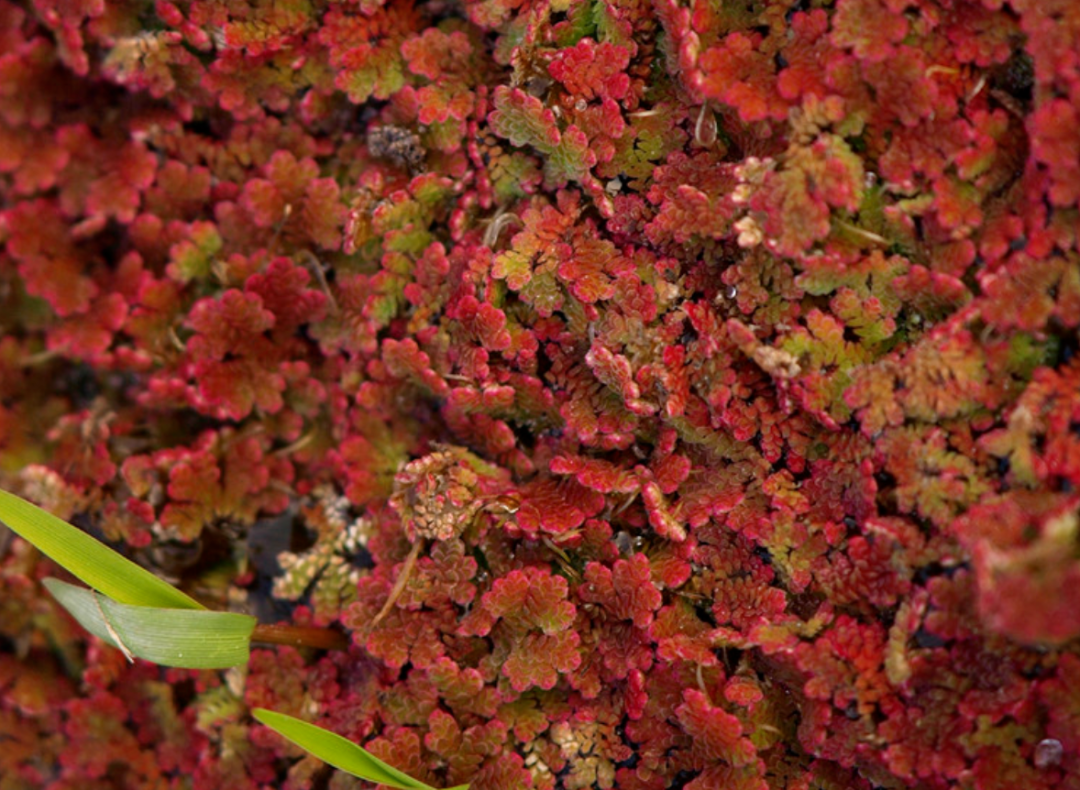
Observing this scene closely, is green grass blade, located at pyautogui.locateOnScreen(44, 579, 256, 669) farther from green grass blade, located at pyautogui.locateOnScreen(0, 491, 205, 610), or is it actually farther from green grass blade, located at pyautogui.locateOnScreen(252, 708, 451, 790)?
green grass blade, located at pyautogui.locateOnScreen(252, 708, 451, 790)

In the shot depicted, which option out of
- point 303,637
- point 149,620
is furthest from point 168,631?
point 303,637

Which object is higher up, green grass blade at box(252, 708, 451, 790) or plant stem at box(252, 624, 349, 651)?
green grass blade at box(252, 708, 451, 790)

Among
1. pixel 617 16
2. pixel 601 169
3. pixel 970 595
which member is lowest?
pixel 970 595

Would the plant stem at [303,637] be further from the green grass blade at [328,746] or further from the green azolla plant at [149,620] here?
the green grass blade at [328,746]

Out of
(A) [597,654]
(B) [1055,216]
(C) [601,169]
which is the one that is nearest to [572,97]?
(C) [601,169]

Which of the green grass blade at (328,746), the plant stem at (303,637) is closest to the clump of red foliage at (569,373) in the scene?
the plant stem at (303,637)

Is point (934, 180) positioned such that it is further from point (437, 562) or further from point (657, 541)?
point (437, 562)

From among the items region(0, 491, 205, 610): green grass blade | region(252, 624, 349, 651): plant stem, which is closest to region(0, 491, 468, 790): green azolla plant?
region(0, 491, 205, 610): green grass blade

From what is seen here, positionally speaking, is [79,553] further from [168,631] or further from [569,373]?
[569,373]
